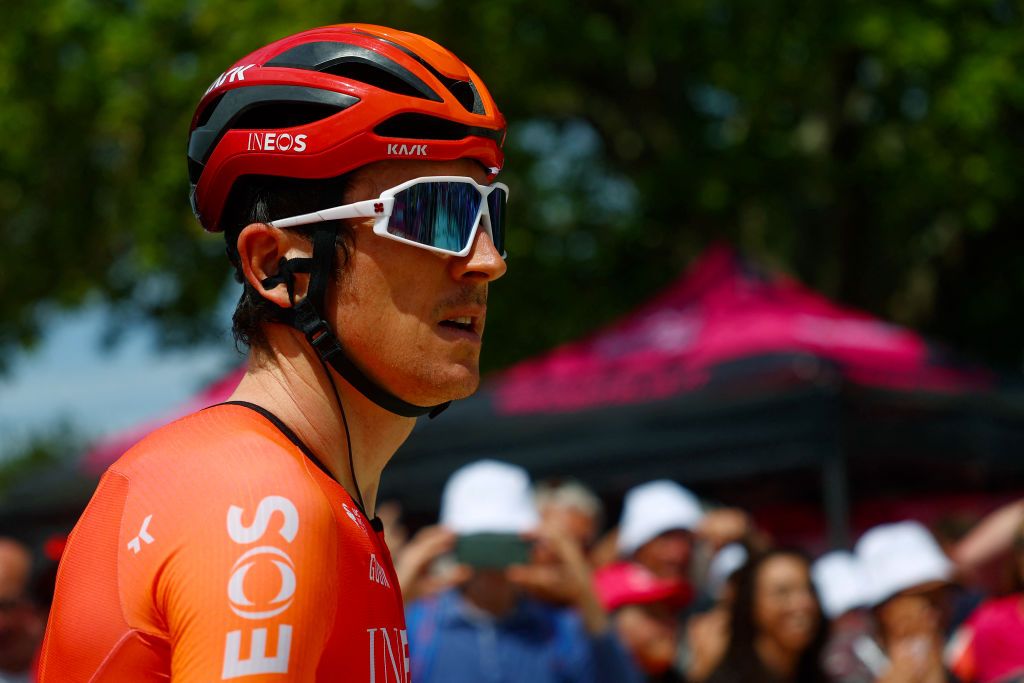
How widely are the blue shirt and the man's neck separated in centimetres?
362

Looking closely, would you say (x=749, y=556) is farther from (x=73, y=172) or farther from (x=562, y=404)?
(x=73, y=172)

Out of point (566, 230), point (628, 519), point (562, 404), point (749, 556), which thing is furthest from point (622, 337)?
point (566, 230)

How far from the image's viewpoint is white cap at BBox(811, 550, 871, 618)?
7145 millimetres

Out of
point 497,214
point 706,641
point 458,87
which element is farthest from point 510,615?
point 458,87

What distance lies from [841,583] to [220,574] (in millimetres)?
6009

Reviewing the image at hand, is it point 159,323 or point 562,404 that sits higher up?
point 159,323

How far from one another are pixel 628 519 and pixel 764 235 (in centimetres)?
884

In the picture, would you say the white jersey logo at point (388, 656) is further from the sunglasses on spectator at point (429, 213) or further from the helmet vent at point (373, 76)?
the helmet vent at point (373, 76)

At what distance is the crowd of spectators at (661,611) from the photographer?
5.75 meters

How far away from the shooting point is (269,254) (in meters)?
2.12

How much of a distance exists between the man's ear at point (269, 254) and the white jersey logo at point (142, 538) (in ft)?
1.47

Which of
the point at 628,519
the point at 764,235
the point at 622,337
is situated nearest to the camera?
the point at 628,519

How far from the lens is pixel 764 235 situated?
51.1 ft

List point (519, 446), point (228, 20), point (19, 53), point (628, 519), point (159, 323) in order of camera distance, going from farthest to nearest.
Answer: point (159, 323)
point (19, 53)
point (228, 20)
point (519, 446)
point (628, 519)
